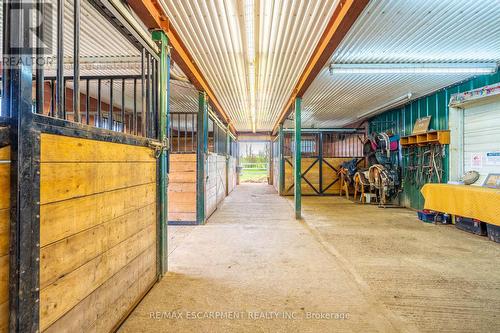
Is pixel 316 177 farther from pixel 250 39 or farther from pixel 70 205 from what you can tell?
pixel 70 205

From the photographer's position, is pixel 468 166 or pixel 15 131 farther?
pixel 468 166

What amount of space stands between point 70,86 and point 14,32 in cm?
448

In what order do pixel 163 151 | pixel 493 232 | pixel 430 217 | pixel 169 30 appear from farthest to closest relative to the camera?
pixel 430 217, pixel 493 232, pixel 169 30, pixel 163 151

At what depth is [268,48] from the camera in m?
3.34

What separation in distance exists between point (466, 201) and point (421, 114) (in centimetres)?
285

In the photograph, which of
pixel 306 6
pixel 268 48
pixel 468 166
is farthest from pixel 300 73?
pixel 468 166

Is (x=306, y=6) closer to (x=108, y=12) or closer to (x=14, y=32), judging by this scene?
(x=108, y=12)

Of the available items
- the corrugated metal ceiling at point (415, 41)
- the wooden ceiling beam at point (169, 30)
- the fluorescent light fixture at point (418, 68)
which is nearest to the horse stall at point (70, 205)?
the wooden ceiling beam at point (169, 30)

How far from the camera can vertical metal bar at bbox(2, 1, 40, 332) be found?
96 cm

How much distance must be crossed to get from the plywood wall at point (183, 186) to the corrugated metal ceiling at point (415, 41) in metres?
3.10

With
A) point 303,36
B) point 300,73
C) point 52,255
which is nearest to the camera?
point 52,255

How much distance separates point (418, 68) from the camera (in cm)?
402

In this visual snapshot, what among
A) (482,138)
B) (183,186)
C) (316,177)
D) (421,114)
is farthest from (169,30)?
(316,177)

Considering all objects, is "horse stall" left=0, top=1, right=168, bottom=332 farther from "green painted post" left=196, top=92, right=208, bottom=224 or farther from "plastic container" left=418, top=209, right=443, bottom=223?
"plastic container" left=418, top=209, right=443, bottom=223
